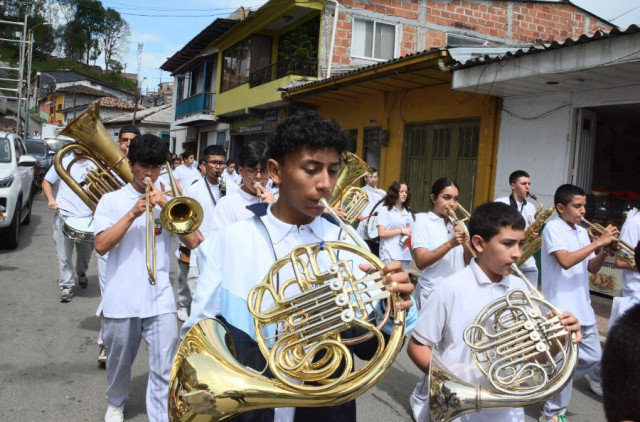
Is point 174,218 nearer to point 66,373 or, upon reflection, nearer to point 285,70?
point 66,373

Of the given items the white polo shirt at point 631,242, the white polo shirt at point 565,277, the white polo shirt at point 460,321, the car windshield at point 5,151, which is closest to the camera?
the white polo shirt at point 460,321

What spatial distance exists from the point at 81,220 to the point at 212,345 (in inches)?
168

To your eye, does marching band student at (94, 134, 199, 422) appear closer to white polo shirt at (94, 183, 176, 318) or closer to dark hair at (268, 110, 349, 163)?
white polo shirt at (94, 183, 176, 318)

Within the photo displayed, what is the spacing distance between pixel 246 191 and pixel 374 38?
1350 cm

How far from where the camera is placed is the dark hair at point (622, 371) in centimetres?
126

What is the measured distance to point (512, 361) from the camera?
8.23ft

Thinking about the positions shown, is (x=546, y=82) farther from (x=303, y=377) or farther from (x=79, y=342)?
(x=303, y=377)

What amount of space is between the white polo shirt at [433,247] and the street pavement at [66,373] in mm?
949

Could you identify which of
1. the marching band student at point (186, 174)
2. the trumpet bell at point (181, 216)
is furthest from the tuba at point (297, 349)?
the marching band student at point (186, 174)

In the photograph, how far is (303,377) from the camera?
1817 millimetres

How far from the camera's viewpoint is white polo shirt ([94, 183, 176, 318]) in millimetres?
3551

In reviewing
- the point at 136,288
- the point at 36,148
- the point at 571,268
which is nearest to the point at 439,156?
the point at 571,268

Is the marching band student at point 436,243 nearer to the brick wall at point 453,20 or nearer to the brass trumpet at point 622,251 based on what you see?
the brass trumpet at point 622,251

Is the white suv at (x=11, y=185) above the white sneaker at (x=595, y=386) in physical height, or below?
above
